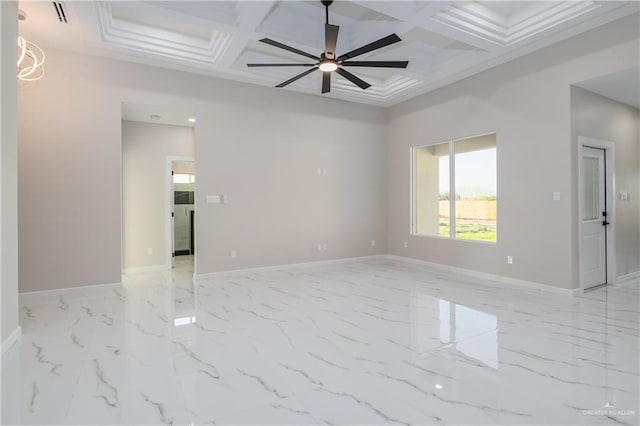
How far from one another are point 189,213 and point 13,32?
532 cm

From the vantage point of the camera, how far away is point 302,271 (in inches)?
249

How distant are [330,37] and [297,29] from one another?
128cm

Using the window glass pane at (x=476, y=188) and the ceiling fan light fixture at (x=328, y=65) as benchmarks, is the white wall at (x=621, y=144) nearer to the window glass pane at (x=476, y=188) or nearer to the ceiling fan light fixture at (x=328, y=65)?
the window glass pane at (x=476, y=188)

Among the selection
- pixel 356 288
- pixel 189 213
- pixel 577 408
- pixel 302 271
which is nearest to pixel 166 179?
pixel 189 213

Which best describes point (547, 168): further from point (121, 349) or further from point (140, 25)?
point (140, 25)

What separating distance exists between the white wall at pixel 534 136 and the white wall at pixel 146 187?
5.21 metres

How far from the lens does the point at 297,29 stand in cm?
457

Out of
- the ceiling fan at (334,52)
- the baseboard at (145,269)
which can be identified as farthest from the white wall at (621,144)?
the baseboard at (145,269)

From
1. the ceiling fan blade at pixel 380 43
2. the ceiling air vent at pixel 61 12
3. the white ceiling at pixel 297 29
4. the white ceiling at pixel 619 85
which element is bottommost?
the white ceiling at pixel 619 85

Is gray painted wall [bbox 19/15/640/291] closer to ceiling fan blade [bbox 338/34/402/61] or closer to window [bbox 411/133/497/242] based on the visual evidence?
window [bbox 411/133/497/242]

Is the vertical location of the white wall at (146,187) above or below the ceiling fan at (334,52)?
below

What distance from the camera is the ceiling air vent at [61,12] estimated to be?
3662 millimetres

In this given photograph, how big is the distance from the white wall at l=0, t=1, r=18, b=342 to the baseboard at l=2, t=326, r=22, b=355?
30mm

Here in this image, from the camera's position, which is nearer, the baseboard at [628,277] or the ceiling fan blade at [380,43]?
the ceiling fan blade at [380,43]
